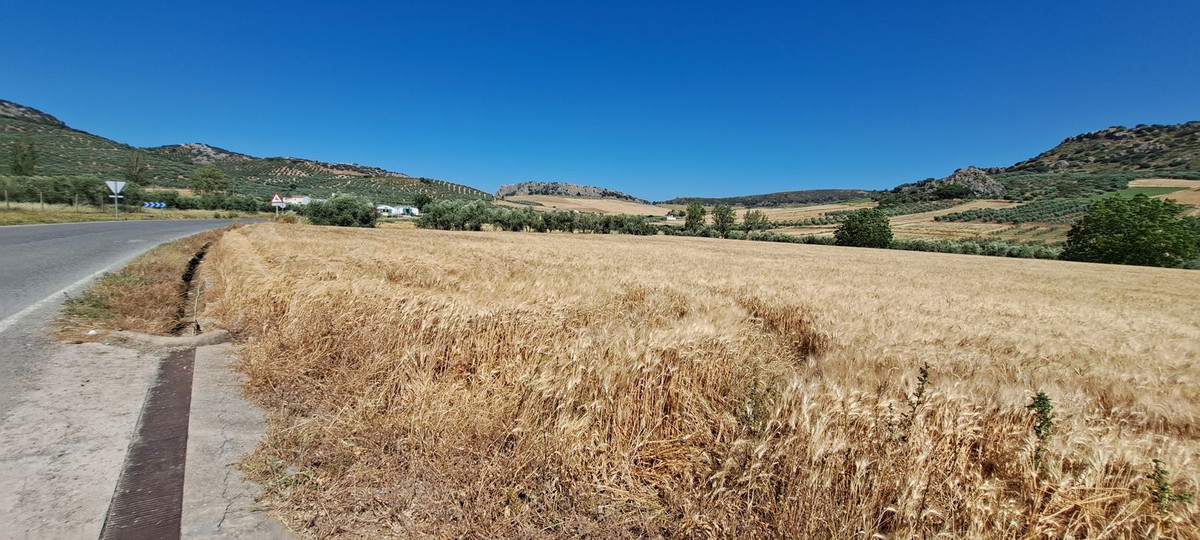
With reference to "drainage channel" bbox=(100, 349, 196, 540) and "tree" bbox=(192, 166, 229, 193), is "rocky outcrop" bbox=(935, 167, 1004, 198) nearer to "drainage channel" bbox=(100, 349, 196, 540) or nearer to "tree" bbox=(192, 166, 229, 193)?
"drainage channel" bbox=(100, 349, 196, 540)

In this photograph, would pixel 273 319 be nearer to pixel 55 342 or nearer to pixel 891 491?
pixel 55 342

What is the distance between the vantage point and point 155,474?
2.83 meters

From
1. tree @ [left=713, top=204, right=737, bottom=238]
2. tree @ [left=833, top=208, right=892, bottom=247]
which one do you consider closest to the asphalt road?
tree @ [left=833, top=208, right=892, bottom=247]

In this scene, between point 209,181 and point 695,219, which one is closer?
point 209,181

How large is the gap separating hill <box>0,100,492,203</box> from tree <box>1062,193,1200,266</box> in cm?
11134

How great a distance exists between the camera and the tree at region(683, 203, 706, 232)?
262 ft

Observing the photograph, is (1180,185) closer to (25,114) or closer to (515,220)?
(515,220)

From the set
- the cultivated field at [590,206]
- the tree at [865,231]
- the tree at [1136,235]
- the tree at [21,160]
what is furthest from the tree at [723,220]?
the tree at [21,160]

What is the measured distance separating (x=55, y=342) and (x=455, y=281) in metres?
4.65

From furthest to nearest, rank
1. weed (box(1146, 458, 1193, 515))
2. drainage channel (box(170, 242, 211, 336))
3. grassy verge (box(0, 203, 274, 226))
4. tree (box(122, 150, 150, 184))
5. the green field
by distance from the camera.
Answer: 1. the green field
2. tree (box(122, 150, 150, 184))
3. grassy verge (box(0, 203, 274, 226))
4. drainage channel (box(170, 242, 211, 336))
5. weed (box(1146, 458, 1193, 515))

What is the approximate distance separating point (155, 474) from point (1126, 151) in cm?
24508

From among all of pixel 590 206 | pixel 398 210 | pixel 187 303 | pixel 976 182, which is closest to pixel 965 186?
pixel 976 182

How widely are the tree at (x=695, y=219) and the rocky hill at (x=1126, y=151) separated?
135934 millimetres

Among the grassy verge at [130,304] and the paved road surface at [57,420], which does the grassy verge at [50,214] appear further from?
the paved road surface at [57,420]
